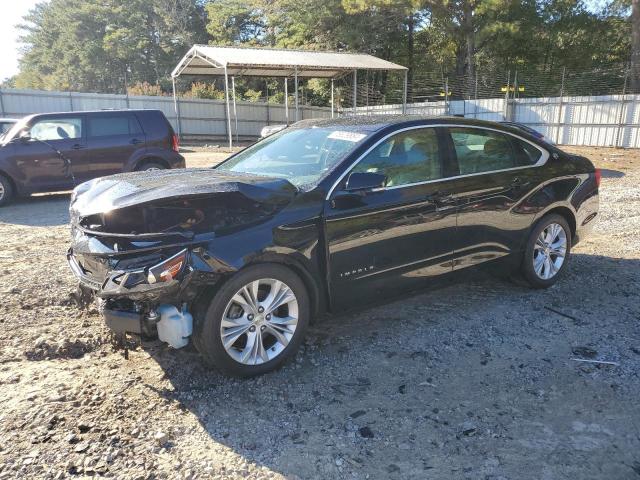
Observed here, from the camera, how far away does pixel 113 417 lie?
3031mm

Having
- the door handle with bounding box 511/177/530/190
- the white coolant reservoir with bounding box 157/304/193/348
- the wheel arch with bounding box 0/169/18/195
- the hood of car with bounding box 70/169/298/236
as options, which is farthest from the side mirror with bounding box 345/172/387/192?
the wheel arch with bounding box 0/169/18/195

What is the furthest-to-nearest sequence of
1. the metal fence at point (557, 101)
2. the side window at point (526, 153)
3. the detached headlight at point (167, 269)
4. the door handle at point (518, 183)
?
the metal fence at point (557, 101) → the side window at point (526, 153) → the door handle at point (518, 183) → the detached headlight at point (167, 269)

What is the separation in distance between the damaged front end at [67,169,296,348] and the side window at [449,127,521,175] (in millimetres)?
1735

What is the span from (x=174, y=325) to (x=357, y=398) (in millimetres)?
1237

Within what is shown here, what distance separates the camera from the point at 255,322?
11.2ft

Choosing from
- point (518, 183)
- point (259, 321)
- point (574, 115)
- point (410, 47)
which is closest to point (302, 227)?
point (259, 321)

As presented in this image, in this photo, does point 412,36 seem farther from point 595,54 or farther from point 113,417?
point 113,417

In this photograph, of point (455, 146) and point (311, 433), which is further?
point (455, 146)

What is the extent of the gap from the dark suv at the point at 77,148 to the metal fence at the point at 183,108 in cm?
1389

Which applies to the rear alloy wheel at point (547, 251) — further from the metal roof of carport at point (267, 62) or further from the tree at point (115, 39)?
the tree at point (115, 39)

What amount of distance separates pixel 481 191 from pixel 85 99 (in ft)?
81.8

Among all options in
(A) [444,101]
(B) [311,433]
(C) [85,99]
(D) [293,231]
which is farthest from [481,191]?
(C) [85,99]

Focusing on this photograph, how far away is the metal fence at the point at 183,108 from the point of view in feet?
78.4

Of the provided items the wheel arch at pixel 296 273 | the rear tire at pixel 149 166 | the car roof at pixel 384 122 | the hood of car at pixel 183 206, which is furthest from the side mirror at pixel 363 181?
the rear tire at pixel 149 166
